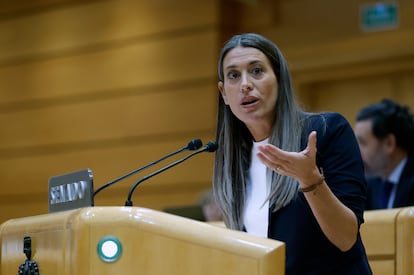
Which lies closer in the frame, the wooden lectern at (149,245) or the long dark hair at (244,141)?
the wooden lectern at (149,245)

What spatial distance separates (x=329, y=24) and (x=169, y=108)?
1558 millimetres

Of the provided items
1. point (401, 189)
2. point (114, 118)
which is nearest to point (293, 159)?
point (401, 189)

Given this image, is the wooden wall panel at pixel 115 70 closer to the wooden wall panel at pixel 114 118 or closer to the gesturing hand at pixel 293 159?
the wooden wall panel at pixel 114 118

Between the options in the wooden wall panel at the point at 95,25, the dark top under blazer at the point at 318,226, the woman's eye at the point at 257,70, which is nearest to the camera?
the dark top under blazer at the point at 318,226

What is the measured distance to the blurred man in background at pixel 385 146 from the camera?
3699 mm

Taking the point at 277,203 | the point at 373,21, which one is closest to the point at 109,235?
the point at 277,203

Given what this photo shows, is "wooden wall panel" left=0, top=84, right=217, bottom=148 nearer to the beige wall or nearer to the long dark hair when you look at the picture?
the beige wall

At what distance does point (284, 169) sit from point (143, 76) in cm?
→ 494

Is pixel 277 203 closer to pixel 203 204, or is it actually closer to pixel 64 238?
pixel 64 238

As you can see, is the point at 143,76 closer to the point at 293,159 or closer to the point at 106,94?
the point at 106,94

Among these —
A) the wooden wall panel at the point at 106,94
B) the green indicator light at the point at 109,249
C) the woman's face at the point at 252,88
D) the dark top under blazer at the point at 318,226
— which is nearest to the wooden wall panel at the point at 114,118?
the wooden wall panel at the point at 106,94

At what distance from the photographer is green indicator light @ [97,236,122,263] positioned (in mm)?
1486

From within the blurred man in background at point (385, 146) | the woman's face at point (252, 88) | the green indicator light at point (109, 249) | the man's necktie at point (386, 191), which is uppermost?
the woman's face at point (252, 88)

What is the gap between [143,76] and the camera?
21.0ft
